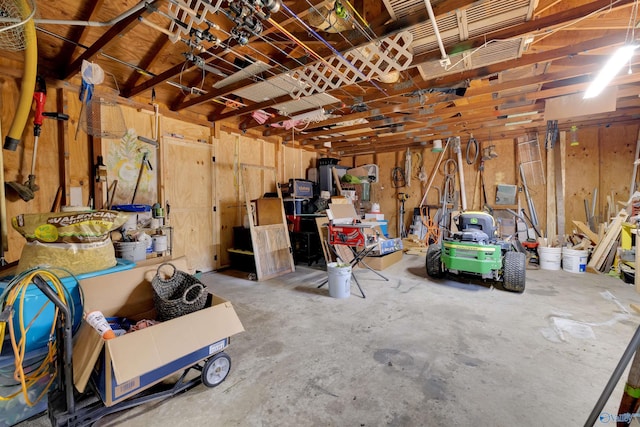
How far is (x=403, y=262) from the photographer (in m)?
5.25

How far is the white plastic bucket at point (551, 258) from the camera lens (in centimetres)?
460

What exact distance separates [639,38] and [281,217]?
4.42 metres

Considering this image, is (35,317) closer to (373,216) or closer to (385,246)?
(385,246)

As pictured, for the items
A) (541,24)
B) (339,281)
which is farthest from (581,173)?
(339,281)

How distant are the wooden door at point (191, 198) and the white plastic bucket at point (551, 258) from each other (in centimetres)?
580

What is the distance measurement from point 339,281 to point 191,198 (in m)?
2.79

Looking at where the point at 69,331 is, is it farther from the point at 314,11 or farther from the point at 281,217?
the point at 281,217

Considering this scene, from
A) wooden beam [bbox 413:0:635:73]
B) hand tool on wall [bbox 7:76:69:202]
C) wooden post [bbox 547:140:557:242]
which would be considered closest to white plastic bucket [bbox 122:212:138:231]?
hand tool on wall [bbox 7:76:69:202]

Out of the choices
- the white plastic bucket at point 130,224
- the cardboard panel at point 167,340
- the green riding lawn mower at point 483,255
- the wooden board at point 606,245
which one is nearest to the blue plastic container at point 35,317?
the cardboard panel at point 167,340

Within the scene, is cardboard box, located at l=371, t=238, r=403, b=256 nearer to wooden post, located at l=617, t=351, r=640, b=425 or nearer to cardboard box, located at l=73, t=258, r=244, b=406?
cardboard box, located at l=73, t=258, r=244, b=406

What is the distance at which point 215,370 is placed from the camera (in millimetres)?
1787

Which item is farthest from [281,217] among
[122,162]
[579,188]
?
[579,188]

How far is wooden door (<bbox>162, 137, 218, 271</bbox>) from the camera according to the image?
161 inches

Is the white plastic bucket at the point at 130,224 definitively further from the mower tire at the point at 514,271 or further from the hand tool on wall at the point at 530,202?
the hand tool on wall at the point at 530,202
